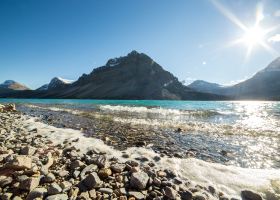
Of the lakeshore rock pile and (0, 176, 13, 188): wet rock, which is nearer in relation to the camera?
the lakeshore rock pile

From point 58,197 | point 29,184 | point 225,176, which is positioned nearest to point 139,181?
point 58,197

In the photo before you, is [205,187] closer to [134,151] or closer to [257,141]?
[134,151]

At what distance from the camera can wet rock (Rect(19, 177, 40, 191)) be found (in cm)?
772

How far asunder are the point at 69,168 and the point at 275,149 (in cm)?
1493

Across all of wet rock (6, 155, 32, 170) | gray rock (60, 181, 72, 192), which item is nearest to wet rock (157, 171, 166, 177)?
gray rock (60, 181, 72, 192)

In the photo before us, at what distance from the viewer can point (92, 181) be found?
8375mm

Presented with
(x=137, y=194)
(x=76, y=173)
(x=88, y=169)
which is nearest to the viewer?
(x=137, y=194)

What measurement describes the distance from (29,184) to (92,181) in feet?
6.69

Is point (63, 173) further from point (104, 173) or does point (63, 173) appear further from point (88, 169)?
point (104, 173)

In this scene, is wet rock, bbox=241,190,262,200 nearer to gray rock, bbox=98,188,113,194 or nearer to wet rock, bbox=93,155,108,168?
gray rock, bbox=98,188,113,194

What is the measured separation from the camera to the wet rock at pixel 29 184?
7.72 m

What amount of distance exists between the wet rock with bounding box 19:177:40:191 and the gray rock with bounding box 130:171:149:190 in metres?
3.29

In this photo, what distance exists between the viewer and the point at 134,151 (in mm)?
14586

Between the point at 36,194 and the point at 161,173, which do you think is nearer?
the point at 36,194
